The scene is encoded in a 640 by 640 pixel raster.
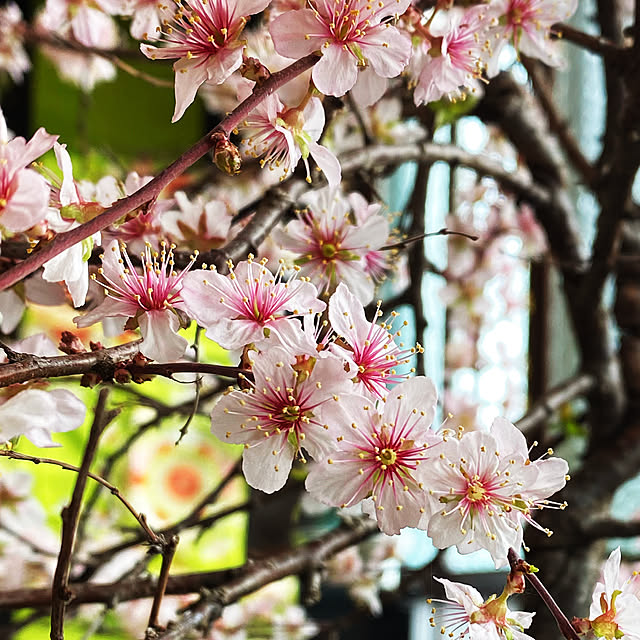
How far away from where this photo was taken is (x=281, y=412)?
361mm

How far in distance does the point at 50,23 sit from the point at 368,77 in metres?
0.38

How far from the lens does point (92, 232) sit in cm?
30

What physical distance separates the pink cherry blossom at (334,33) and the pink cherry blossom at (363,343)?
0.09m

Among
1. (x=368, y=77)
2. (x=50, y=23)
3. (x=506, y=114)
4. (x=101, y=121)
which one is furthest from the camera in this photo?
(x=101, y=121)

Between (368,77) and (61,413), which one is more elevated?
(368,77)

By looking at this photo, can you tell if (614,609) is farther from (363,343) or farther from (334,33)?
(334,33)

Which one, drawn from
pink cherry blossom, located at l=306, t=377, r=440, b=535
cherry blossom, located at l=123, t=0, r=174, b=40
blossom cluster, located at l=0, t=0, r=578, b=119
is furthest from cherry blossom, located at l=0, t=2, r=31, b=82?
pink cherry blossom, located at l=306, t=377, r=440, b=535

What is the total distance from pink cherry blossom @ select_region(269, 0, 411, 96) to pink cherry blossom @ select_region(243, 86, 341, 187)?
0.03 metres

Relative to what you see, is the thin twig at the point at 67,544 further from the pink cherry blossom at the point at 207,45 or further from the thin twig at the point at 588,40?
the thin twig at the point at 588,40

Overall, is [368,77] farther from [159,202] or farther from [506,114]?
[506,114]

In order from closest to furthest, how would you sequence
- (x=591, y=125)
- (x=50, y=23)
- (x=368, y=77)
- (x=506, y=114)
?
(x=368, y=77) → (x=50, y=23) → (x=506, y=114) → (x=591, y=125)

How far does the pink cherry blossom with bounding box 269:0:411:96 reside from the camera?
14.1 inches

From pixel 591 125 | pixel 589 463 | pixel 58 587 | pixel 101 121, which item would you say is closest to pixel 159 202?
pixel 58 587

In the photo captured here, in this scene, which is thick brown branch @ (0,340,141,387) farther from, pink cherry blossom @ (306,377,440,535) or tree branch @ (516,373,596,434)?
tree branch @ (516,373,596,434)
